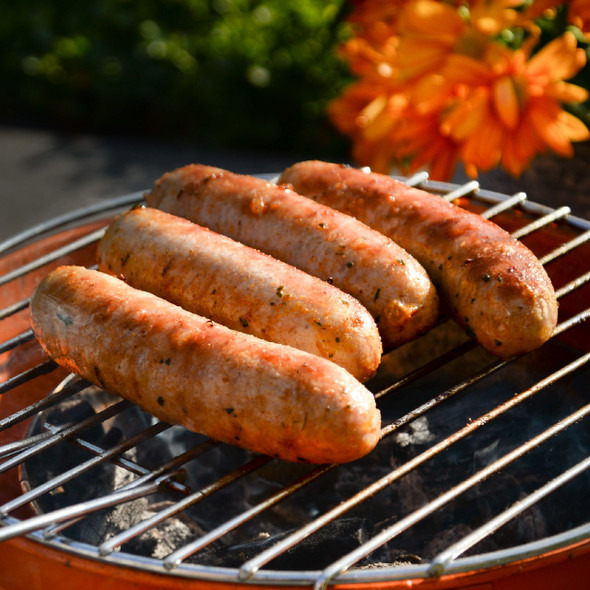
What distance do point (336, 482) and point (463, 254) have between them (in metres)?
0.84

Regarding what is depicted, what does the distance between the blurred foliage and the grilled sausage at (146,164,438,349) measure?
371 cm

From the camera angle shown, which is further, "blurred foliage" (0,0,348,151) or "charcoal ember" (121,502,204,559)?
"blurred foliage" (0,0,348,151)

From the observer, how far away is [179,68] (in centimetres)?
743

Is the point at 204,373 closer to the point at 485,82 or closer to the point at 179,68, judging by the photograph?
the point at 485,82

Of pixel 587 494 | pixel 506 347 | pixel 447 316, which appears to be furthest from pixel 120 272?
pixel 587 494

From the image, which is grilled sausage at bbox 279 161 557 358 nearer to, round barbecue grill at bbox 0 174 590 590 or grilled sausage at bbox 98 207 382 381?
round barbecue grill at bbox 0 174 590 590

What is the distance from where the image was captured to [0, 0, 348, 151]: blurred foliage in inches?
268

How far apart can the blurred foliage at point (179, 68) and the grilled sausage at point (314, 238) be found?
371 cm

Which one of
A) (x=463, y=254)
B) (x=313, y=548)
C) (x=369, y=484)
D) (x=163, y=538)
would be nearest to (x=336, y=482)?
(x=369, y=484)

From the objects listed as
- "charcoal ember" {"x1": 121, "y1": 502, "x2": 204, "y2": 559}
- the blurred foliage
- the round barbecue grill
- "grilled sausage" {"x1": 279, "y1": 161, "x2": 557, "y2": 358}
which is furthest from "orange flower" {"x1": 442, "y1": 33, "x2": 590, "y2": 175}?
the blurred foliage

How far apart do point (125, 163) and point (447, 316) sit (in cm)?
502

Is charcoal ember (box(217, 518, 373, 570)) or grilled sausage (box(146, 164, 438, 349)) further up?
grilled sausage (box(146, 164, 438, 349))

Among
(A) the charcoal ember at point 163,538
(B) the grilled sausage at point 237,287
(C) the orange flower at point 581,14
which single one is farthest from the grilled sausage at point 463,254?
(C) the orange flower at point 581,14

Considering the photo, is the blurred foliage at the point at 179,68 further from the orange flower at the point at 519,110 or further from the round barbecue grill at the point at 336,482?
the round barbecue grill at the point at 336,482
